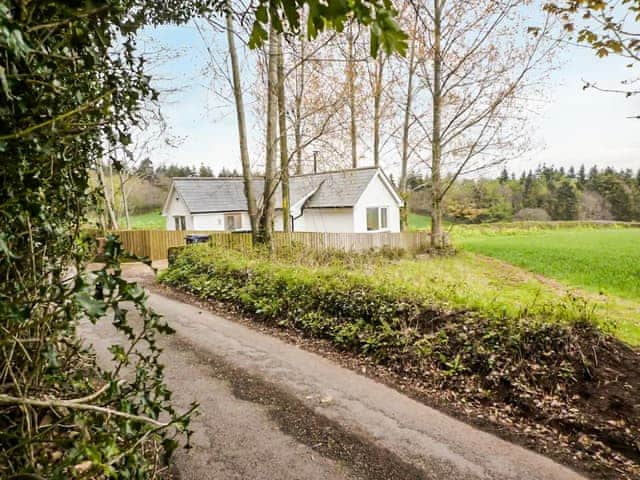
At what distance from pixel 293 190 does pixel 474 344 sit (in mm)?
21120

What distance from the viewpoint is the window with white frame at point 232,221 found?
83.6ft

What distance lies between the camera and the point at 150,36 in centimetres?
624

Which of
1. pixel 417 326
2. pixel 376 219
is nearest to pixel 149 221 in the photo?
pixel 376 219

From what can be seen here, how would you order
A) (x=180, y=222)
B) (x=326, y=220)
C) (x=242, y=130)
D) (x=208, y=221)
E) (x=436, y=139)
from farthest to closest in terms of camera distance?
(x=180, y=222) → (x=208, y=221) → (x=326, y=220) → (x=436, y=139) → (x=242, y=130)

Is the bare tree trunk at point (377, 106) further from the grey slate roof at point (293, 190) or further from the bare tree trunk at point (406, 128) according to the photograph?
the grey slate roof at point (293, 190)

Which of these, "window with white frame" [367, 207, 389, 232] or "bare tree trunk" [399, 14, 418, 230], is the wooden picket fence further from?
"window with white frame" [367, 207, 389, 232]

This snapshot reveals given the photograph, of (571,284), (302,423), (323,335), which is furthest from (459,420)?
(571,284)

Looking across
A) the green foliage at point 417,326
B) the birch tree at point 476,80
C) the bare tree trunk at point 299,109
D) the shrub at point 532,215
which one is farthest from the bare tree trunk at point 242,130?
the shrub at point 532,215

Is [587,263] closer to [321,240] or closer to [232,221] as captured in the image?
[321,240]

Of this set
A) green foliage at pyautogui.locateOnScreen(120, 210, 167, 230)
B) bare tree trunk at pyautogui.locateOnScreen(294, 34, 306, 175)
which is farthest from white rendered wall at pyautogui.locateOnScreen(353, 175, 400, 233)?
green foliage at pyautogui.locateOnScreen(120, 210, 167, 230)

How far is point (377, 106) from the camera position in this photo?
1842cm

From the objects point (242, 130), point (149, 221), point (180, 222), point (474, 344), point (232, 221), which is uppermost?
point (242, 130)

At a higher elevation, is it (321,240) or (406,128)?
(406,128)

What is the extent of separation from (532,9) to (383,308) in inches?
544
